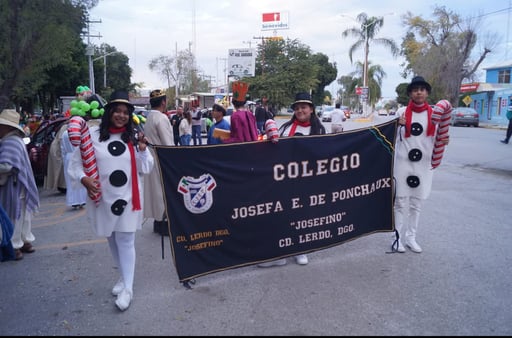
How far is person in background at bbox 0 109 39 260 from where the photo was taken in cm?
462

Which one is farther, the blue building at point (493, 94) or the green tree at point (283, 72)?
the green tree at point (283, 72)

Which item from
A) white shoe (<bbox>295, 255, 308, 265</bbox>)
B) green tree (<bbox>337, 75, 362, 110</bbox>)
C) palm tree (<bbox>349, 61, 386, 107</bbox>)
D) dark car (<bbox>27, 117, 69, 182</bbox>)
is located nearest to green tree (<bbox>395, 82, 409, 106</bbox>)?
palm tree (<bbox>349, 61, 386, 107</bbox>)

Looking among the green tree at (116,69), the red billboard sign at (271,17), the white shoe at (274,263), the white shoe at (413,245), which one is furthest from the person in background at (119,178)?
the red billboard sign at (271,17)

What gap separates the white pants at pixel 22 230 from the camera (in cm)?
485

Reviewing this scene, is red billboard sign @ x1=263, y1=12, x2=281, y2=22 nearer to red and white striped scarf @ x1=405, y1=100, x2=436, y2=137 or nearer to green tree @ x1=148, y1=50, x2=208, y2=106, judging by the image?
green tree @ x1=148, y1=50, x2=208, y2=106

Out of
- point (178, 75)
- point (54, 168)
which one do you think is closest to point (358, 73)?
point (178, 75)

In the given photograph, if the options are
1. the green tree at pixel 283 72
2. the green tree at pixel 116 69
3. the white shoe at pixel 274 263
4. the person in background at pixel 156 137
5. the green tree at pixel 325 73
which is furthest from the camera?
the green tree at pixel 325 73

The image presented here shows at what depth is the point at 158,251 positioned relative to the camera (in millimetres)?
5043

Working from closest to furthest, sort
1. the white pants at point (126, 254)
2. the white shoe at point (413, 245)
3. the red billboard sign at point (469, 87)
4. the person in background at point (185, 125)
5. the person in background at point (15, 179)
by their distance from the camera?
the white pants at point (126, 254)
the person in background at point (15, 179)
the white shoe at point (413, 245)
the person in background at point (185, 125)
the red billboard sign at point (469, 87)

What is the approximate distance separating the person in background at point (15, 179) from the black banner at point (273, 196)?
7.01ft

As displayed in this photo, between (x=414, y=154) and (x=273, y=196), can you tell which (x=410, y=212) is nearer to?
(x=414, y=154)

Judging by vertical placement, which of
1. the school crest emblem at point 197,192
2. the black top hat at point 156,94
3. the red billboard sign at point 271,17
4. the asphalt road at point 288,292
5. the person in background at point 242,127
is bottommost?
the asphalt road at point 288,292

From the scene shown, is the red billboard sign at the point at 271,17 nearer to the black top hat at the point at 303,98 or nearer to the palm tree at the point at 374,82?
the palm tree at the point at 374,82

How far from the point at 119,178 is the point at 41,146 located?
21.5ft
